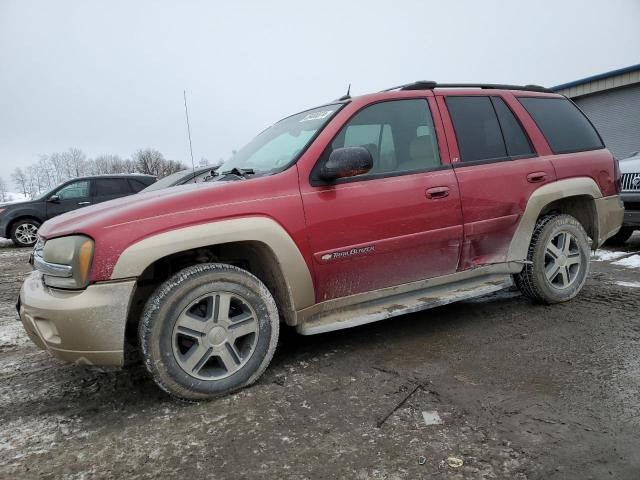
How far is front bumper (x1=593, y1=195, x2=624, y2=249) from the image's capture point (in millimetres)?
3798

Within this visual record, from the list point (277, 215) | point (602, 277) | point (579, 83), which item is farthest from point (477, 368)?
point (579, 83)

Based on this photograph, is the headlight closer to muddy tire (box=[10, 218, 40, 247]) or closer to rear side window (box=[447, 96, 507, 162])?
rear side window (box=[447, 96, 507, 162])

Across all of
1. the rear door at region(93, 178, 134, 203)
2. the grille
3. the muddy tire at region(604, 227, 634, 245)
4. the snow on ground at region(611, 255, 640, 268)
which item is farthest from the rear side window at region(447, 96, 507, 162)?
the rear door at region(93, 178, 134, 203)

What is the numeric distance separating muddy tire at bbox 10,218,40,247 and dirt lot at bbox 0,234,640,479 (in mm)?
8517

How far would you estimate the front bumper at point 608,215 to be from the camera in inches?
150

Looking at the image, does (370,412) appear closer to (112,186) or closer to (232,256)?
(232,256)

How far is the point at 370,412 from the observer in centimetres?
220

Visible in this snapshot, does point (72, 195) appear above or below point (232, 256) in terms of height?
above

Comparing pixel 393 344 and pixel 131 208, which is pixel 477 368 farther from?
pixel 131 208

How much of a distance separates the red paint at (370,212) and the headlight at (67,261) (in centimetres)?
5

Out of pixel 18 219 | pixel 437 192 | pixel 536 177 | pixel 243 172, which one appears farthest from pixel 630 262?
pixel 18 219

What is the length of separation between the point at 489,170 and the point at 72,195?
10360mm

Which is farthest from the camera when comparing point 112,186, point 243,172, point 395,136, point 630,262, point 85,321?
point 112,186

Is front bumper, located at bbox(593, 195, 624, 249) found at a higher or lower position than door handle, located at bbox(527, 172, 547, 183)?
lower
